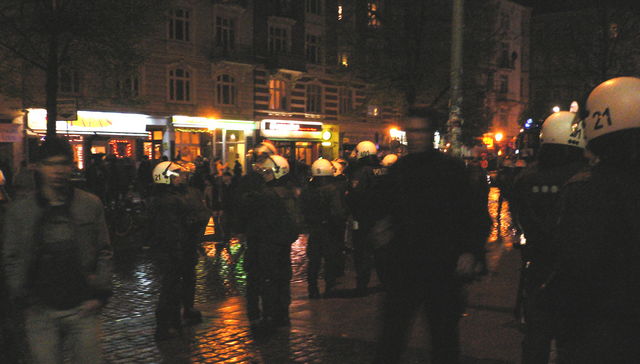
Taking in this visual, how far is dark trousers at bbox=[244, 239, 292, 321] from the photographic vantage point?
22.6 feet

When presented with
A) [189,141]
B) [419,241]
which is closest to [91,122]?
[189,141]

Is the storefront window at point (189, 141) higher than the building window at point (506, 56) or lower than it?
lower

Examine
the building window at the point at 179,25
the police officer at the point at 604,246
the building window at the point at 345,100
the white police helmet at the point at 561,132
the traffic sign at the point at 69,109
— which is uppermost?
the building window at the point at 179,25

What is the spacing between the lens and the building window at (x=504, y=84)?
2424 inches

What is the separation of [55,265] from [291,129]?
34.4m

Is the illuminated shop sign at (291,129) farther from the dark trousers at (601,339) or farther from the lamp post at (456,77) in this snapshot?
the dark trousers at (601,339)

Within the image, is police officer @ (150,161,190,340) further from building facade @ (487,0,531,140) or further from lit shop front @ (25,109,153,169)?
building facade @ (487,0,531,140)

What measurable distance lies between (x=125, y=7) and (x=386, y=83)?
11404mm

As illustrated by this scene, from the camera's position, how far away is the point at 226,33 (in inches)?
1368

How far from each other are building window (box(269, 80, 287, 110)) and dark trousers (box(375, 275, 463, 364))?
111 ft

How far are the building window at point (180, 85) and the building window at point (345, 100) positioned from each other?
1226 centimetres

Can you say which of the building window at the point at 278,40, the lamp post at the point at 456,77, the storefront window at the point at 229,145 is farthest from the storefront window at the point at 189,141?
the lamp post at the point at 456,77

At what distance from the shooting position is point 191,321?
745 centimetres

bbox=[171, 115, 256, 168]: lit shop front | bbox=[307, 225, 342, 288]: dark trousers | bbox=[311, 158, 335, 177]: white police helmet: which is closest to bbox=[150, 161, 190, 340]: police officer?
bbox=[307, 225, 342, 288]: dark trousers
